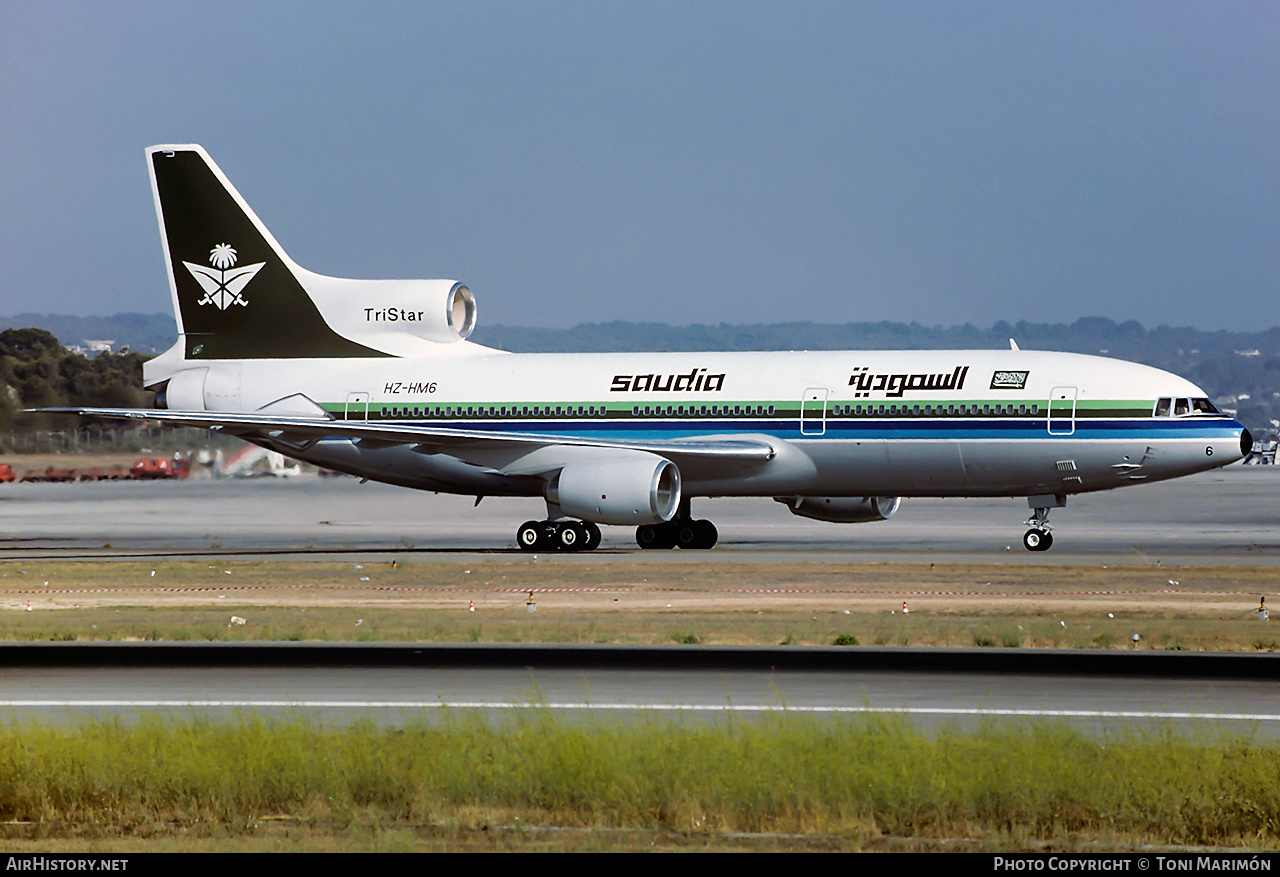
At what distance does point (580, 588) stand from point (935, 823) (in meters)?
19.5

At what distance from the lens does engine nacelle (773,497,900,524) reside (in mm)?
41156

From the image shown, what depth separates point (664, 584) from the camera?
102 feet

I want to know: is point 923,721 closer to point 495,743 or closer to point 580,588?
point 495,743

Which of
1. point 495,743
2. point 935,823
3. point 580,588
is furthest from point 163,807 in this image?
point 580,588

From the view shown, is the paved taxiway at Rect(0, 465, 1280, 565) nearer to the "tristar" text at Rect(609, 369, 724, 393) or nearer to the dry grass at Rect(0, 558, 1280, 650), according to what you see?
the dry grass at Rect(0, 558, 1280, 650)

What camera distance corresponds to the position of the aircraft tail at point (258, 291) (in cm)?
4269

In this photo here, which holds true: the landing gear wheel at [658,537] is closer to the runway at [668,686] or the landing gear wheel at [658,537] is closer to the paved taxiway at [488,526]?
the paved taxiway at [488,526]

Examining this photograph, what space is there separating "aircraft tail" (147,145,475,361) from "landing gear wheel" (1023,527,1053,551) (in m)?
15.7

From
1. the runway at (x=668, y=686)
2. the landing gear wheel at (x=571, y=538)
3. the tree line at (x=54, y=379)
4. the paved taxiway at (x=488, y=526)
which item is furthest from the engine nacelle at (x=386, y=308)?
the tree line at (x=54, y=379)

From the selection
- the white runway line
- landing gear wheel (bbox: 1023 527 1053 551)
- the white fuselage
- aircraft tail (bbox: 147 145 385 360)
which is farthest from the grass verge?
aircraft tail (bbox: 147 145 385 360)

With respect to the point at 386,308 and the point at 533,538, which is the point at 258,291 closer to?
the point at 386,308

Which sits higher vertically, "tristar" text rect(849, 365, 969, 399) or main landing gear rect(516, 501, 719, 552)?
"tristar" text rect(849, 365, 969, 399)

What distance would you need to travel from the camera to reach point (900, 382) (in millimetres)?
37031

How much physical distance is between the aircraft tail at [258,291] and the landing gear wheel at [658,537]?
7.45 m
